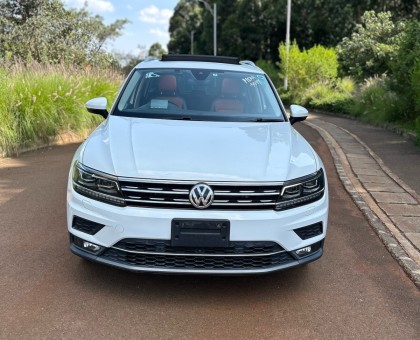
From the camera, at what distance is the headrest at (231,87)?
191 inches

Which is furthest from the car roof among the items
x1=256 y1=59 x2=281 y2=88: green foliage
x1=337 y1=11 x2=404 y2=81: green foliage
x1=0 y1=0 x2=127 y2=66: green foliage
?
x1=256 y1=59 x2=281 y2=88: green foliage

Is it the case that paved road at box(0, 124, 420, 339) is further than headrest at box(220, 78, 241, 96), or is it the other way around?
headrest at box(220, 78, 241, 96)

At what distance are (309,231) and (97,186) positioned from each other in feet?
5.05

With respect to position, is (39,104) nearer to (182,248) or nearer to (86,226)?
(86,226)

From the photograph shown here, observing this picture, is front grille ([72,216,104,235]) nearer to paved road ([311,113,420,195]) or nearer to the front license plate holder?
the front license plate holder

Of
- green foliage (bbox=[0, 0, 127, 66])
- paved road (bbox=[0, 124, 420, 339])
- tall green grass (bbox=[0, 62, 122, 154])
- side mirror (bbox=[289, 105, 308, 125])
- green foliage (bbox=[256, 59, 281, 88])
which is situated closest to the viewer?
paved road (bbox=[0, 124, 420, 339])

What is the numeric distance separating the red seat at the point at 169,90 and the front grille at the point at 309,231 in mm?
1823

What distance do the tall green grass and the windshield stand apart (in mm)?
4359

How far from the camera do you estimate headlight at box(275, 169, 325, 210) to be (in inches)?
129

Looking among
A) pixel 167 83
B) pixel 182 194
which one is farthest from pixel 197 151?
pixel 167 83

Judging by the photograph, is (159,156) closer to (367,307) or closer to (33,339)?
(33,339)

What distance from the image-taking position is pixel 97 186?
330cm

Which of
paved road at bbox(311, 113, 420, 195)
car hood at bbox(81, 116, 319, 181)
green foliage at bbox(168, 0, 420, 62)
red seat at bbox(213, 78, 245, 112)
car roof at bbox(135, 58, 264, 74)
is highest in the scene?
green foliage at bbox(168, 0, 420, 62)

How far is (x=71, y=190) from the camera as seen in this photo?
3479 millimetres
